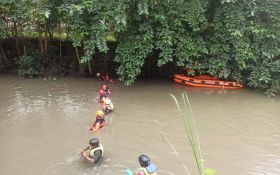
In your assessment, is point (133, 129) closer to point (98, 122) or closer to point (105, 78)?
point (98, 122)

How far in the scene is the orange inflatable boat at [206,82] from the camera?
1291cm

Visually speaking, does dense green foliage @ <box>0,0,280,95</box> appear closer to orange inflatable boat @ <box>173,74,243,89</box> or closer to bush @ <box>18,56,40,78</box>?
orange inflatable boat @ <box>173,74,243,89</box>

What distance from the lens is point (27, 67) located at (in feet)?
47.6

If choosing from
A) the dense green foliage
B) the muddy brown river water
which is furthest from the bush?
the dense green foliage

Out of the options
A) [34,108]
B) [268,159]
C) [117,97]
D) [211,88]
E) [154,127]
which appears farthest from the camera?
[211,88]

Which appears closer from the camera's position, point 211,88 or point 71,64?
point 211,88

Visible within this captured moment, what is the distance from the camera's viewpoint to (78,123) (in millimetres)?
9594

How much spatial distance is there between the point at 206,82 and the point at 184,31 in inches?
88.7

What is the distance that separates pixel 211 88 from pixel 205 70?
69cm

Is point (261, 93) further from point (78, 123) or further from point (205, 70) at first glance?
point (78, 123)

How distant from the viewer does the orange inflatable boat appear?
1291 centimetres

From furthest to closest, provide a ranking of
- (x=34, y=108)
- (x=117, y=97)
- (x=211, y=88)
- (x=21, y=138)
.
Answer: (x=211, y=88) → (x=117, y=97) → (x=34, y=108) → (x=21, y=138)

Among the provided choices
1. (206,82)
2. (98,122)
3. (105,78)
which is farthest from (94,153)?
(206,82)

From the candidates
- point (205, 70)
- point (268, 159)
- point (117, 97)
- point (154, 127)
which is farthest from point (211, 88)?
point (268, 159)
